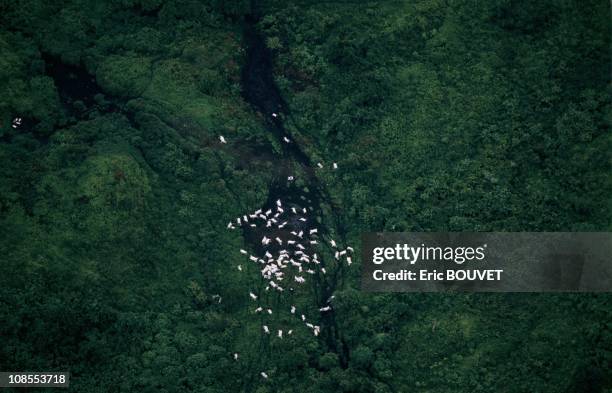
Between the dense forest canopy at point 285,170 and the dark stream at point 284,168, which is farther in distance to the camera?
the dark stream at point 284,168

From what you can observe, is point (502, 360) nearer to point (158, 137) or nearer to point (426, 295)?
point (426, 295)

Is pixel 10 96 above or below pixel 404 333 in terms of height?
above

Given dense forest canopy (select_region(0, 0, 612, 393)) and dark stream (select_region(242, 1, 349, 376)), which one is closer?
dense forest canopy (select_region(0, 0, 612, 393))

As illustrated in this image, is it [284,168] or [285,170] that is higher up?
[284,168]

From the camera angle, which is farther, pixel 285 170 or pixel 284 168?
pixel 284 168

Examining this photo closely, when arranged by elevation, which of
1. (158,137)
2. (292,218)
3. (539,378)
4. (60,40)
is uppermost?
(60,40)

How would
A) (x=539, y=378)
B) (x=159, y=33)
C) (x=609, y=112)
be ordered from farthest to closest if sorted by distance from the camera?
(x=159, y=33)
(x=609, y=112)
(x=539, y=378)

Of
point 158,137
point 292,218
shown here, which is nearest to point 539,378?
Result: point 292,218

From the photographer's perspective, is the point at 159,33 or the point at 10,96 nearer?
the point at 10,96
